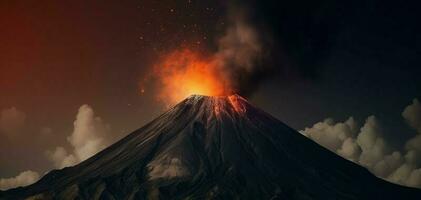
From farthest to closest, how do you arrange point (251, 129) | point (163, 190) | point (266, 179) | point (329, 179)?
1. point (251, 129)
2. point (329, 179)
3. point (266, 179)
4. point (163, 190)

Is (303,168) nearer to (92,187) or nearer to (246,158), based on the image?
(246,158)

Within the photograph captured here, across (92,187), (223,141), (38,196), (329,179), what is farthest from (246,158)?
(38,196)

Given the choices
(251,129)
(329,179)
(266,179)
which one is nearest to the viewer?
(266,179)

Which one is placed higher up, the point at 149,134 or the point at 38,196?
the point at 149,134

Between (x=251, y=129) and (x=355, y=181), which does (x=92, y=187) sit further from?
(x=355, y=181)

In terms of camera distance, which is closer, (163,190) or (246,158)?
(163,190)

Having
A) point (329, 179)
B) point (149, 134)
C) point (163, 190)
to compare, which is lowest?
point (163, 190)

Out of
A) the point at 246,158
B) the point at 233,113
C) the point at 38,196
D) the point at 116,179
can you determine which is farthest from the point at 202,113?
the point at 38,196
